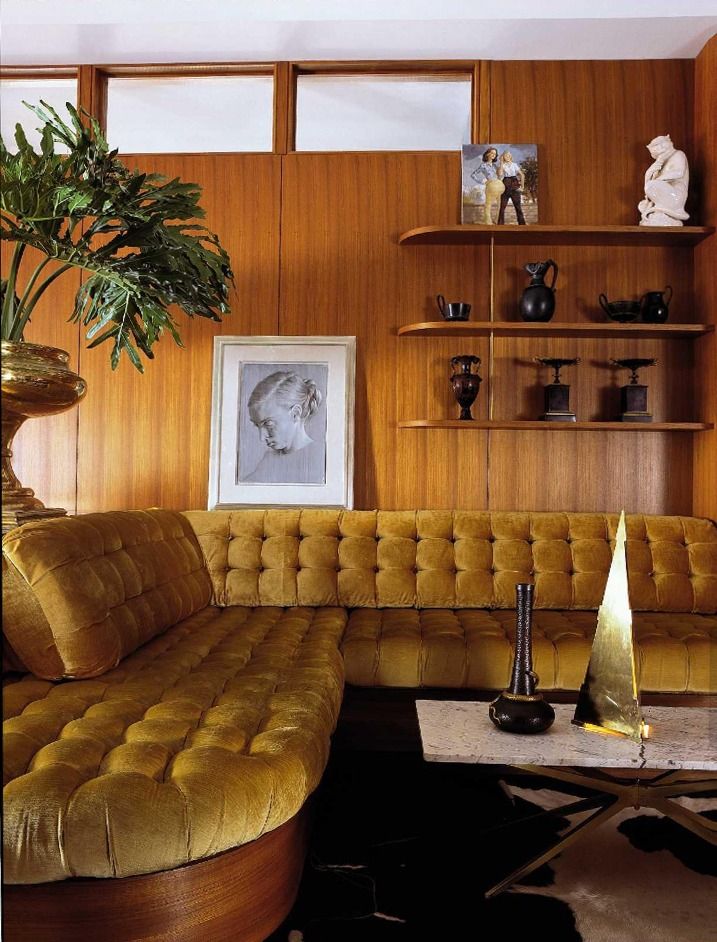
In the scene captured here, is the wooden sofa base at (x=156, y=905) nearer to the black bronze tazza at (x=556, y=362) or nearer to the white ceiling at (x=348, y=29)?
the black bronze tazza at (x=556, y=362)

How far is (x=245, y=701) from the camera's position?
1.94m

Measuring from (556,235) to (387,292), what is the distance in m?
0.82

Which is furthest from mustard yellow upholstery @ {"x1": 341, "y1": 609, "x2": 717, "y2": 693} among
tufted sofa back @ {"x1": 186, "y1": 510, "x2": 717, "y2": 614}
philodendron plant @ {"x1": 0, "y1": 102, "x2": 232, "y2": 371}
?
philodendron plant @ {"x1": 0, "y1": 102, "x2": 232, "y2": 371}

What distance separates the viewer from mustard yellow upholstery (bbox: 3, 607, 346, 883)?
4.47 feet

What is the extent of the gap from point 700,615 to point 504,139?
2.36m

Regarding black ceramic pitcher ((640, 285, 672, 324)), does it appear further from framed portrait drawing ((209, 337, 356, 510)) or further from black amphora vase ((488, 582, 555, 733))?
black amphora vase ((488, 582, 555, 733))

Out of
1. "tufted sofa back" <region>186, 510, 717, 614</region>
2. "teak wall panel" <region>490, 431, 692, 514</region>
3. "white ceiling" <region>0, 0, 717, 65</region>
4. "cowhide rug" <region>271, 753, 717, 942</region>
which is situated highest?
"white ceiling" <region>0, 0, 717, 65</region>

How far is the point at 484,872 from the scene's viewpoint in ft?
6.86

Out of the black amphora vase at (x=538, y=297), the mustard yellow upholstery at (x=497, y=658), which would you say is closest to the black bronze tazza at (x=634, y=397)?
the black amphora vase at (x=538, y=297)

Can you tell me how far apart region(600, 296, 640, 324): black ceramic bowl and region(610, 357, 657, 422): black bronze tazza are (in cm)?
19

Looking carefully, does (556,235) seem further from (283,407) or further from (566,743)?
(566,743)

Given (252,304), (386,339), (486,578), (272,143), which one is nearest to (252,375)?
(252,304)

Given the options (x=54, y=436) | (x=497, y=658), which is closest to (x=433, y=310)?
(x=497, y=658)

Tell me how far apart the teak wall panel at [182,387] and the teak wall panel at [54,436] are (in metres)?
0.06
